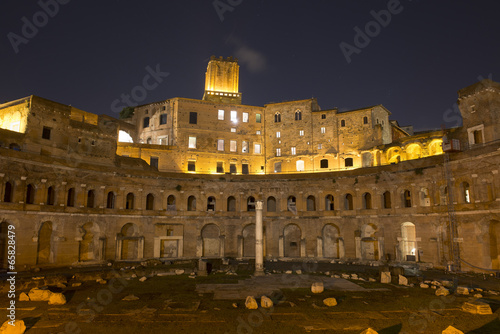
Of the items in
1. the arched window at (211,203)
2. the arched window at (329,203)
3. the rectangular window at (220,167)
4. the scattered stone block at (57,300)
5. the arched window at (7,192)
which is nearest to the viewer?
the scattered stone block at (57,300)

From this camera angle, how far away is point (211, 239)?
1574 inches

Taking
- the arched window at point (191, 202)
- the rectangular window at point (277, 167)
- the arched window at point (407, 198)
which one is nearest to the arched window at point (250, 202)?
the arched window at point (191, 202)

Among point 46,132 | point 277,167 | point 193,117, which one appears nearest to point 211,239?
point 277,167

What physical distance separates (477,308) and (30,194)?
33638 mm

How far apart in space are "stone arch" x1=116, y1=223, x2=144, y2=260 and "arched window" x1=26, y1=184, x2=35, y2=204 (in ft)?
27.8

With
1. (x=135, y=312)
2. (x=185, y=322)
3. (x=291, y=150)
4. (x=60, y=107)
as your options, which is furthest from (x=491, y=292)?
(x=60, y=107)

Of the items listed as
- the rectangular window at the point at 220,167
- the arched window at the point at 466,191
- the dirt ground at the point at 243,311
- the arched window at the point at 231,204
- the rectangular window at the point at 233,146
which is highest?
the rectangular window at the point at 233,146

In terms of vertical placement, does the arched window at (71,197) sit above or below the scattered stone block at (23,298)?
above

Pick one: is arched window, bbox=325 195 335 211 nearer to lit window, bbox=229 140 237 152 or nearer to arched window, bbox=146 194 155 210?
lit window, bbox=229 140 237 152

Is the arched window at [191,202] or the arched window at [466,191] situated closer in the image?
the arched window at [466,191]

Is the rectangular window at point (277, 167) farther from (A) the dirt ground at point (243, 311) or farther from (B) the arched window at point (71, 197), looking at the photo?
(A) the dirt ground at point (243, 311)

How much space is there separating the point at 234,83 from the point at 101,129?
76.2 ft

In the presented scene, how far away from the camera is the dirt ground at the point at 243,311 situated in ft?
44.7

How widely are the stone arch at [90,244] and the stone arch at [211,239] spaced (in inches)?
433
